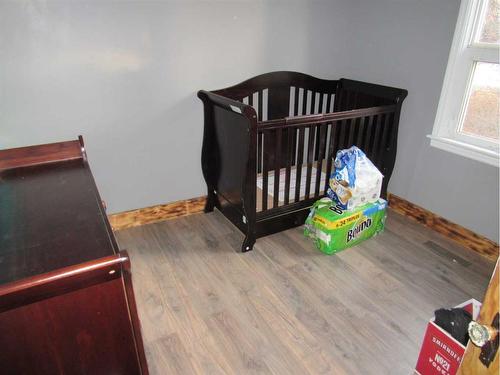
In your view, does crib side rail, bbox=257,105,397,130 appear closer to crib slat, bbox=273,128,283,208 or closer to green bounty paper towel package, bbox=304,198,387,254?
crib slat, bbox=273,128,283,208

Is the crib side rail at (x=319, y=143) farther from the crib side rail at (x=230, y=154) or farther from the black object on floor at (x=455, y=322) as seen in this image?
the black object on floor at (x=455, y=322)

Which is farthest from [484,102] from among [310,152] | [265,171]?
[265,171]

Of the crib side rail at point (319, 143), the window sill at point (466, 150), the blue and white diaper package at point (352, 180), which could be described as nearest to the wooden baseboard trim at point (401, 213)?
the crib side rail at point (319, 143)

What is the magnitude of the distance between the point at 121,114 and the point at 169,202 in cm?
69

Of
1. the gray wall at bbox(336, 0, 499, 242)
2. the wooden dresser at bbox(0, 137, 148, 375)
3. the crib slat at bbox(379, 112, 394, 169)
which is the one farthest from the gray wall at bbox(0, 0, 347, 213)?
the wooden dresser at bbox(0, 137, 148, 375)

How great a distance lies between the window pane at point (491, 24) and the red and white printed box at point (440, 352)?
150cm

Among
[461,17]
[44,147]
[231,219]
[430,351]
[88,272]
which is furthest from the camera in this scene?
[231,219]

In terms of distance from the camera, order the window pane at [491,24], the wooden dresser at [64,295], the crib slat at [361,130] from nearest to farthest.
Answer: the wooden dresser at [64,295] → the window pane at [491,24] → the crib slat at [361,130]

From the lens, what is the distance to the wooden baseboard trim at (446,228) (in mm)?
2062

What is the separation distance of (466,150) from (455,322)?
4.15 feet

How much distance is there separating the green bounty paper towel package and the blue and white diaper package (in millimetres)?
47

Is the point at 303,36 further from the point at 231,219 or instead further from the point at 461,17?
the point at 231,219

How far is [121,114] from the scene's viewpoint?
207 cm

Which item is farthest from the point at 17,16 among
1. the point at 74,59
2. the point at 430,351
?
the point at 430,351
